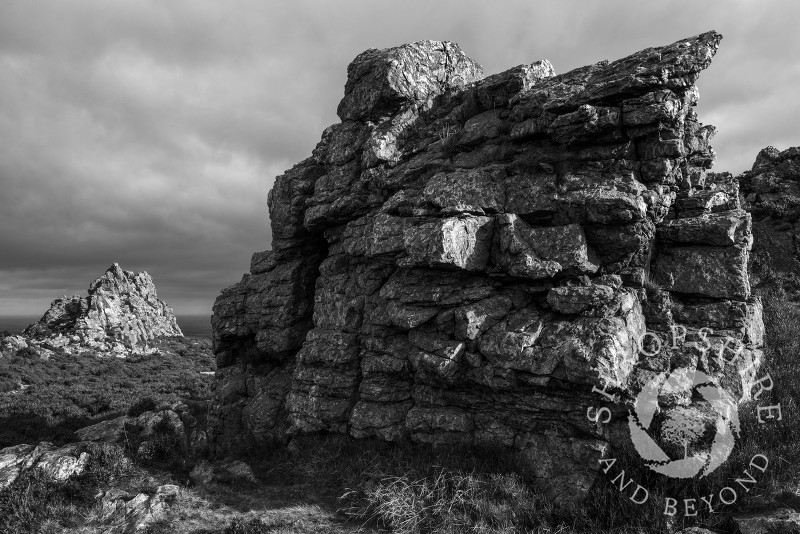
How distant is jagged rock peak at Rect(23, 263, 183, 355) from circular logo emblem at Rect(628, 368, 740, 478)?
67459 mm

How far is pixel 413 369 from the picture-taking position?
42.2 feet

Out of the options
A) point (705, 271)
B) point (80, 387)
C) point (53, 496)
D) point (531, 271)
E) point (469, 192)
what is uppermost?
point (469, 192)

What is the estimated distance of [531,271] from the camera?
11.7 metres

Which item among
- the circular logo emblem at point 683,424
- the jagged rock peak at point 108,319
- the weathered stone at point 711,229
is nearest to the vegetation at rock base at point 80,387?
the jagged rock peak at point 108,319

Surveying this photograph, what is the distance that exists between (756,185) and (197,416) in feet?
87.4

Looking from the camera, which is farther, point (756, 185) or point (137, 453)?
point (756, 185)

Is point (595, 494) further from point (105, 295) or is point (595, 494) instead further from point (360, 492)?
point (105, 295)

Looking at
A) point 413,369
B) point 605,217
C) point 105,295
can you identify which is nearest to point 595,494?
point 413,369

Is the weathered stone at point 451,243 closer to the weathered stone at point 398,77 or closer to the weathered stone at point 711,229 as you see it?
the weathered stone at point 711,229

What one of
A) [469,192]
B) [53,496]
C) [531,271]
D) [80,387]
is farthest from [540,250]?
[80,387]

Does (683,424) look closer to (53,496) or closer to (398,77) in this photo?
(398,77)

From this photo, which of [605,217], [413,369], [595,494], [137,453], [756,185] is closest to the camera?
[595,494]

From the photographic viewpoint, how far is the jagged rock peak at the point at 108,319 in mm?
60094

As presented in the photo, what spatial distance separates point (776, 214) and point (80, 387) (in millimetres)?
49733
